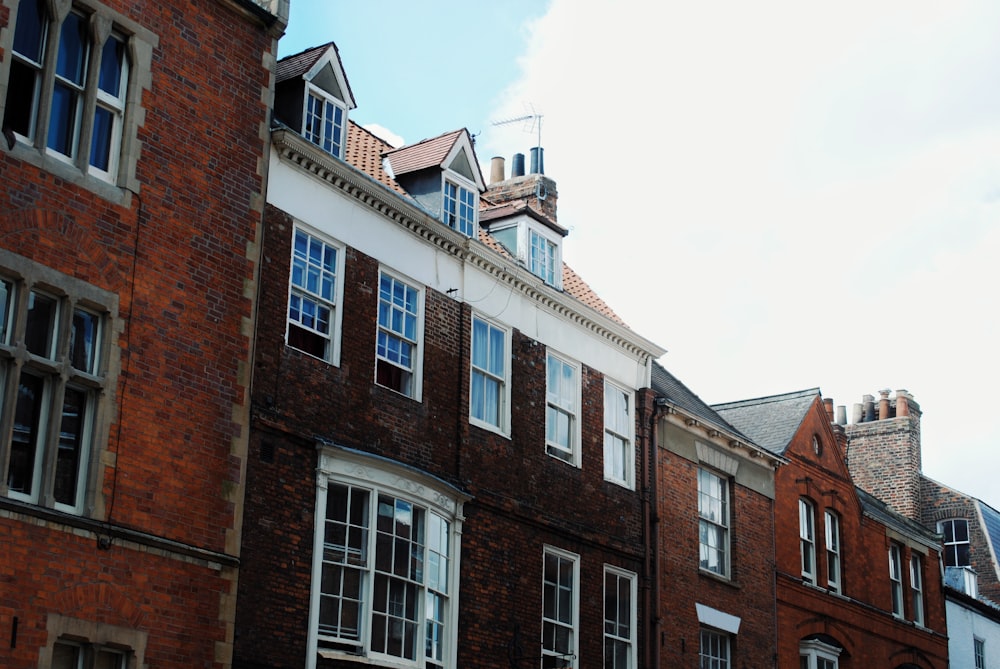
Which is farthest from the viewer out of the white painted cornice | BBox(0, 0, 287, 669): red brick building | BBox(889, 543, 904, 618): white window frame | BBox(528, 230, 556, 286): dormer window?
BBox(889, 543, 904, 618): white window frame

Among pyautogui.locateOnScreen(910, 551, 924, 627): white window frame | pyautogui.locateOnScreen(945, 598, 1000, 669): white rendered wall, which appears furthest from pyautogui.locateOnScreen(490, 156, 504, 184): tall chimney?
pyautogui.locateOnScreen(945, 598, 1000, 669): white rendered wall

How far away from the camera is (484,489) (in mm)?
22078

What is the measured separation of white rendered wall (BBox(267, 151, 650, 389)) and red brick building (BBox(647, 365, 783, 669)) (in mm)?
1669

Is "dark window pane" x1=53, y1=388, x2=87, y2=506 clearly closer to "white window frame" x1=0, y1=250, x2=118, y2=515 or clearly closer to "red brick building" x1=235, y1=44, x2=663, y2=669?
"white window frame" x1=0, y1=250, x2=118, y2=515

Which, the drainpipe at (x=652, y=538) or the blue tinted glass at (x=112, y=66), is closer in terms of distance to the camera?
the blue tinted glass at (x=112, y=66)

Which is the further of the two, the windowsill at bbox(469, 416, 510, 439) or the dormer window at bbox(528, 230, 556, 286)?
the dormer window at bbox(528, 230, 556, 286)

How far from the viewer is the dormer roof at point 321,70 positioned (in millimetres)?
20516

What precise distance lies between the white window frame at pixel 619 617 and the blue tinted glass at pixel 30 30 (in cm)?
1351

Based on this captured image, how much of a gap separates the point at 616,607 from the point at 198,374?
1066 centimetres

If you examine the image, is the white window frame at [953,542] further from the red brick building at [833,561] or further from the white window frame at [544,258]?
the white window frame at [544,258]

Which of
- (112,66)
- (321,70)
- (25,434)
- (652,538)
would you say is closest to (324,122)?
(321,70)

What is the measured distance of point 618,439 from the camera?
2628 cm

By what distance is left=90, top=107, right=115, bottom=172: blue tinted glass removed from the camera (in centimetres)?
1655

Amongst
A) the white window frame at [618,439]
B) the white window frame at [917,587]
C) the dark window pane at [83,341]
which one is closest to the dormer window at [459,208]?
the white window frame at [618,439]
